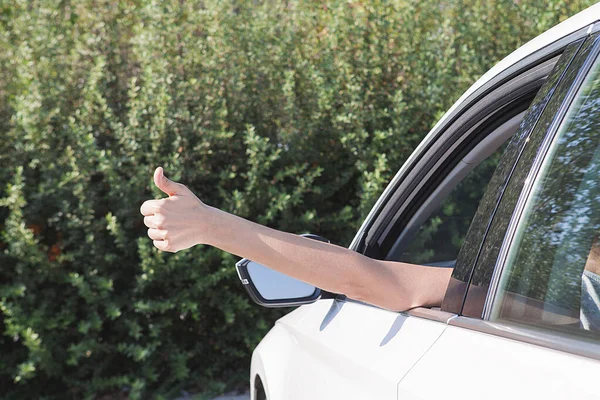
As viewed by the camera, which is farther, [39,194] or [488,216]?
[39,194]

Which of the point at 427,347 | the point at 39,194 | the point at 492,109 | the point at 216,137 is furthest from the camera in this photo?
the point at 216,137

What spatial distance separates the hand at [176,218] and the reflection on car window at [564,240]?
0.64 metres

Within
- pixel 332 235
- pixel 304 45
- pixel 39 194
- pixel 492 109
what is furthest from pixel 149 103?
pixel 492 109

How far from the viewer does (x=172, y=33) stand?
5145 mm

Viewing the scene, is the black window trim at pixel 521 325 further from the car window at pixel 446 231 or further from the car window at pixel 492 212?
the car window at pixel 446 231

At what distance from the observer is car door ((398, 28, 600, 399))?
1.11 metres

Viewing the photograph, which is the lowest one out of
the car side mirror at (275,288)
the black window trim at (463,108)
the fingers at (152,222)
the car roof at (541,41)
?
the car side mirror at (275,288)

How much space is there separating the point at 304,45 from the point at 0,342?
9.65ft

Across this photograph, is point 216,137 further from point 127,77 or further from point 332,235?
point 332,235

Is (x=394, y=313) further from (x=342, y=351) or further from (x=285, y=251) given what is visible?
(x=285, y=251)

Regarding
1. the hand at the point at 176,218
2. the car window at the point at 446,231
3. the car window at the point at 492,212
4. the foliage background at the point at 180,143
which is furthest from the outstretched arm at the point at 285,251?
the foliage background at the point at 180,143

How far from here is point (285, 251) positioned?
1.66 meters

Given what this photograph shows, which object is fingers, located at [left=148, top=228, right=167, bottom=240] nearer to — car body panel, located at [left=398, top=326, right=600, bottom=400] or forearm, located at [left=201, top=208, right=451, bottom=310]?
forearm, located at [left=201, top=208, right=451, bottom=310]

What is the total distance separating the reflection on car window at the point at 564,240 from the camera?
46.2 inches
